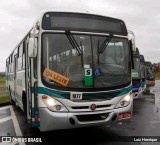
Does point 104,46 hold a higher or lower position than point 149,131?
higher

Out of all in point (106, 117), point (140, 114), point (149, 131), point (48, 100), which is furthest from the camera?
point (140, 114)

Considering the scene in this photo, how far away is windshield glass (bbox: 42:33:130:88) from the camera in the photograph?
7.51 meters

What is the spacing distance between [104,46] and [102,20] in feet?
2.59

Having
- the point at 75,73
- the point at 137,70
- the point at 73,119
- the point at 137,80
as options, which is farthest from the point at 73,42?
the point at 137,70

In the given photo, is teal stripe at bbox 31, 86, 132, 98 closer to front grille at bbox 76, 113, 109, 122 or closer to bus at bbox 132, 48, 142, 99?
front grille at bbox 76, 113, 109, 122

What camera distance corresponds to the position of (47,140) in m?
8.36

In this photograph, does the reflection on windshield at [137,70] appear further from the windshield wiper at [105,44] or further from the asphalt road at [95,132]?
the windshield wiper at [105,44]

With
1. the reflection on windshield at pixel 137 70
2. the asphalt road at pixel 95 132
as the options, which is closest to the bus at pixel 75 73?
the asphalt road at pixel 95 132

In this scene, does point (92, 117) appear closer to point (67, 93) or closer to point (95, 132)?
point (67, 93)

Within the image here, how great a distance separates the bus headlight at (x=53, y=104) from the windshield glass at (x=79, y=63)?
1.18 ft

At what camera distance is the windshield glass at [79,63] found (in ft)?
24.6

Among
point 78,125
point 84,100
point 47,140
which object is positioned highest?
point 84,100

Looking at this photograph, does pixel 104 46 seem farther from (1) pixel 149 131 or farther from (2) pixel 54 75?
(1) pixel 149 131

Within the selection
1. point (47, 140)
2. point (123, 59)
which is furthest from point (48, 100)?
point (123, 59)
